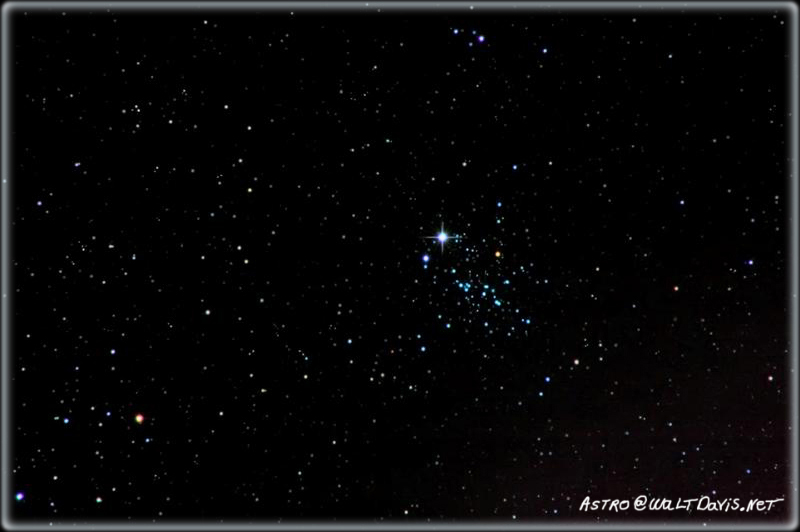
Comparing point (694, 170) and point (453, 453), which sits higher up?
point (694, 170)

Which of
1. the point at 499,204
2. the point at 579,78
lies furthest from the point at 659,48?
the point at 499,204

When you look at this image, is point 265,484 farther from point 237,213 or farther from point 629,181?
point 629,181

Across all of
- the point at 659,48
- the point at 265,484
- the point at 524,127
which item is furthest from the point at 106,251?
the point at 659,48
